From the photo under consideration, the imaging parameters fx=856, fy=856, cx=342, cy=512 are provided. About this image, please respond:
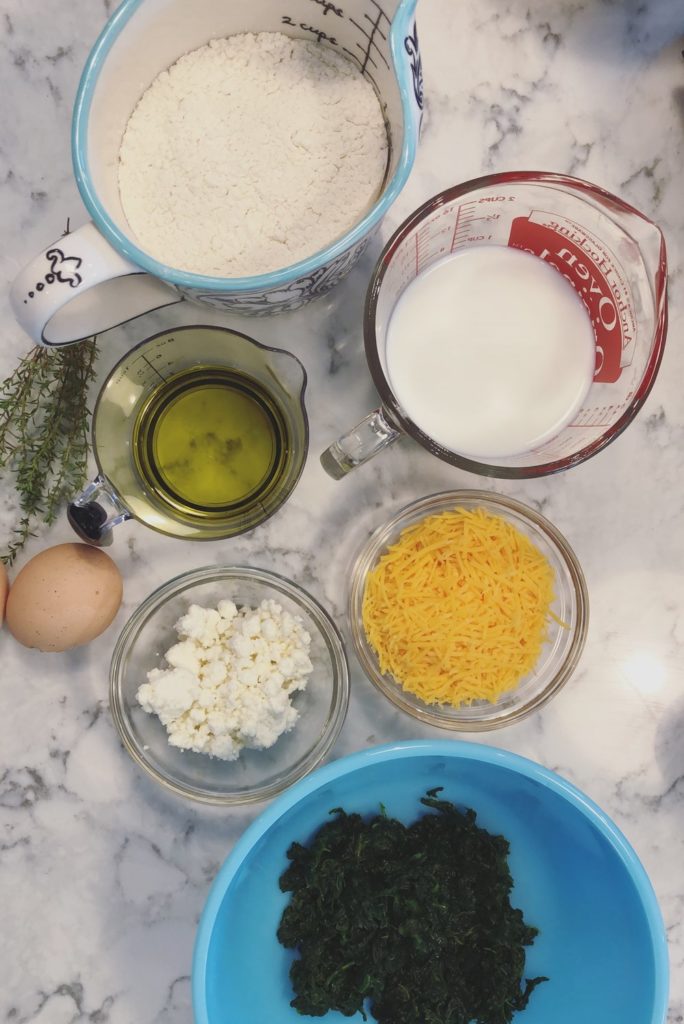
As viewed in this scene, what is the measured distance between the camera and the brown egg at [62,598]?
1.14 m

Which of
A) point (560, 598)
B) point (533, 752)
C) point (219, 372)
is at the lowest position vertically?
point (533, 752)

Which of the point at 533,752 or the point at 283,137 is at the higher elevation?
the point at 283,137

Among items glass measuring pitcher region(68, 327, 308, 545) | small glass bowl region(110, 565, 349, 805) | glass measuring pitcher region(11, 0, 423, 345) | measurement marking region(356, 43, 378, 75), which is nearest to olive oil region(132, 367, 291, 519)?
glass measuring pitcher region(68, 327, 308, 545)

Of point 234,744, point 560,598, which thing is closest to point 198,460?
point 234,744

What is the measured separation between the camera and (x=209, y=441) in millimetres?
1247

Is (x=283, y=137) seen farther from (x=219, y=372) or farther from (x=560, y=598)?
(x=560, y=598)

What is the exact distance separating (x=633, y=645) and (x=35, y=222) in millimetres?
1080

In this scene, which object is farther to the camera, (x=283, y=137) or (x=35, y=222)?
(x=35, y=222)

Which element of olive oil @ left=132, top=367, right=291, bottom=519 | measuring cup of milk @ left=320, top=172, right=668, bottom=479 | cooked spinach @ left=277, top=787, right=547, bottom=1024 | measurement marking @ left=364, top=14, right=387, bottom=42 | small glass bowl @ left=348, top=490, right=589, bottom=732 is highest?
measurement marking @ left=364, top=14, right=387, bottom=42

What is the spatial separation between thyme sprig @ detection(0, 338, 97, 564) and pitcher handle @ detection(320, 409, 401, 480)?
37 cm

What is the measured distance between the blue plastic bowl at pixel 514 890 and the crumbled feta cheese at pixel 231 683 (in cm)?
12

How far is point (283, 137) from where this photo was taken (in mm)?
970

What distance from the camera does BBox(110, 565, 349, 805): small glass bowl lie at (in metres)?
1.22

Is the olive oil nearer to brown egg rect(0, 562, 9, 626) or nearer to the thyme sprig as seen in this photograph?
the thyme sprig
